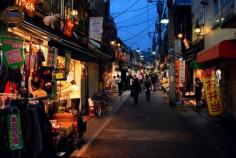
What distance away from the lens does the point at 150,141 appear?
14.2 m

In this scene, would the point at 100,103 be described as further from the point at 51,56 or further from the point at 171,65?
the point at 171,65

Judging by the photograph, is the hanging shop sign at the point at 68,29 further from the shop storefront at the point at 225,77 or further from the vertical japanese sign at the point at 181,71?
the vertical japanese sign at the point at 181,71

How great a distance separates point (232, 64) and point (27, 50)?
9841mm

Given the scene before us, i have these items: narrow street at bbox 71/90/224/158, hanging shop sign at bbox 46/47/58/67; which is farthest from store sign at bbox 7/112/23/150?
hanging shop sign at bbox 46/47/58/67

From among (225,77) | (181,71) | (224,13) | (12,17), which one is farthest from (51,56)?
(181,71)

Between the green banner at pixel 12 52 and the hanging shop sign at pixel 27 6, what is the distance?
294 cm

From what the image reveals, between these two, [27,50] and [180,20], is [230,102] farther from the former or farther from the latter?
[180,20]

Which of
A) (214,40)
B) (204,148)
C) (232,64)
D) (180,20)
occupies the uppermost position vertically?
(180,20)

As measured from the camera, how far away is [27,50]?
13562mm

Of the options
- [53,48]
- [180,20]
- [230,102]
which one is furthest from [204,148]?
[180,20]

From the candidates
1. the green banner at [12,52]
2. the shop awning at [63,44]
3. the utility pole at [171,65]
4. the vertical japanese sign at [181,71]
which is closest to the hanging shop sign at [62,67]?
the shop awning at [63,44]

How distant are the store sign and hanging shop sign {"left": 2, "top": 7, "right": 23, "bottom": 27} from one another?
381 cm

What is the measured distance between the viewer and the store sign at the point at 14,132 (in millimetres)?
7363

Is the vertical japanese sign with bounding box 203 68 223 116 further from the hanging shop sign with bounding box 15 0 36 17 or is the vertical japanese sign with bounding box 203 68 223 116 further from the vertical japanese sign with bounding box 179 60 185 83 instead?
the vertical japanese sign with bounding box 179 60 185 83
